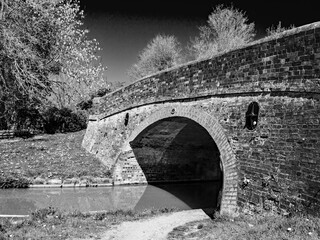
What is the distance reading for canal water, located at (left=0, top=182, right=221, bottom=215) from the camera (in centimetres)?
987

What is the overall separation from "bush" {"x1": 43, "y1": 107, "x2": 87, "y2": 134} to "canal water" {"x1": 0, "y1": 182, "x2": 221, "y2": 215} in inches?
506

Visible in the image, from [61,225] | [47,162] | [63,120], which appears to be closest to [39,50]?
[47,162]

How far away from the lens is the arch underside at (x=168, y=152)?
1130 centimetres

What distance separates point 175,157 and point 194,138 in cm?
153

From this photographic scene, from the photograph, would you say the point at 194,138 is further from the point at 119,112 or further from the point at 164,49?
the point at 164,49

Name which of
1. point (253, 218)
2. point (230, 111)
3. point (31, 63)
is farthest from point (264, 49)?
point (31, 63)

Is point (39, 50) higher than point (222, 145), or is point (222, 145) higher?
point (39, 50)

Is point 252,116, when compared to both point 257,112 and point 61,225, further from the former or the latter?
point 61,225

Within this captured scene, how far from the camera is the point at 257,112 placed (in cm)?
700

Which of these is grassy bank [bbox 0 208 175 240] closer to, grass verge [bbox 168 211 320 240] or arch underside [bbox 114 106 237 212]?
grass verge [bbox 168 211 320 240]

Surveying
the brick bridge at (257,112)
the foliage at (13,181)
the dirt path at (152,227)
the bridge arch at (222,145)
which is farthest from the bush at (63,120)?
the dirt path at (152,227)

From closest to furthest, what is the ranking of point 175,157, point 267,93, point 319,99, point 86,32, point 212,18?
point 319,99 < point 267,93 < point 175,157 < point 86,32 < point 212,18

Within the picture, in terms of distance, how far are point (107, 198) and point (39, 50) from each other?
22.0 feet

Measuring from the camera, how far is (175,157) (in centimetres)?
1398
